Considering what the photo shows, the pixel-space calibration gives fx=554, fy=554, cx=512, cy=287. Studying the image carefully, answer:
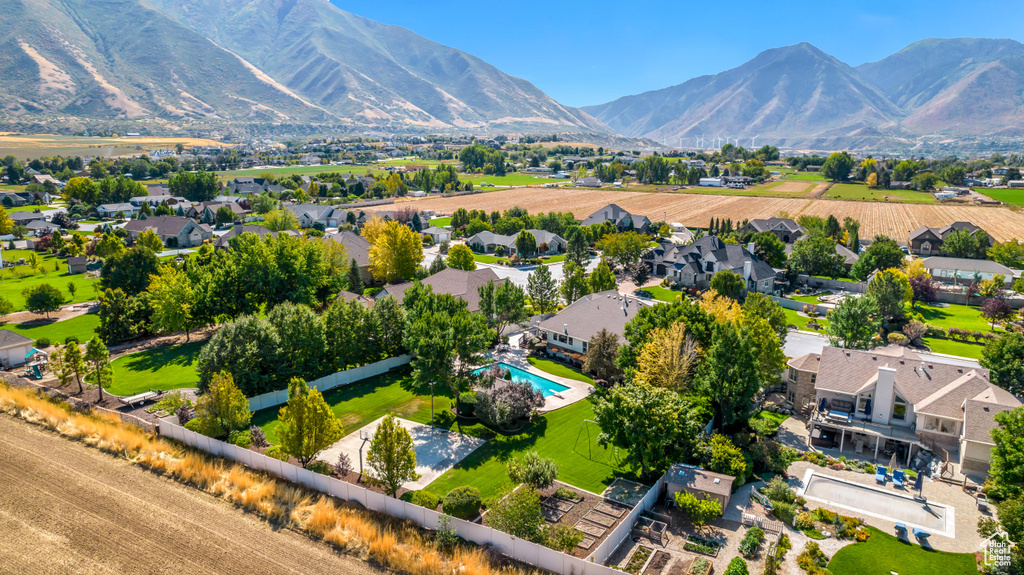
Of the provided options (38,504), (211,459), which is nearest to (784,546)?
(211,459)

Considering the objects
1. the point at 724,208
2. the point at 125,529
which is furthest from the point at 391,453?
the point at 724,208

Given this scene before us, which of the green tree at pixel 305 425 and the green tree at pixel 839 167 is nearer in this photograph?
the green tree at pixel 305 425

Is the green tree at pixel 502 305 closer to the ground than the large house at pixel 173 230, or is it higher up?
closer to the ground

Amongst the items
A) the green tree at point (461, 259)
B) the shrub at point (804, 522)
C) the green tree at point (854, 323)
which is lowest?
the shrub at point (804, 522)

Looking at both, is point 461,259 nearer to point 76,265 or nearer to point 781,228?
point 76,265

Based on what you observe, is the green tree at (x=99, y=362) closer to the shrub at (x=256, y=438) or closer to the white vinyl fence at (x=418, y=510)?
the white vinyl fence at (x=418, y=510)

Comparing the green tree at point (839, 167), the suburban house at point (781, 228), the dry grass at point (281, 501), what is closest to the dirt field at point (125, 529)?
the dry grass at point (281, 501)

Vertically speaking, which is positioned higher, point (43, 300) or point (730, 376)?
point (43, 300)
